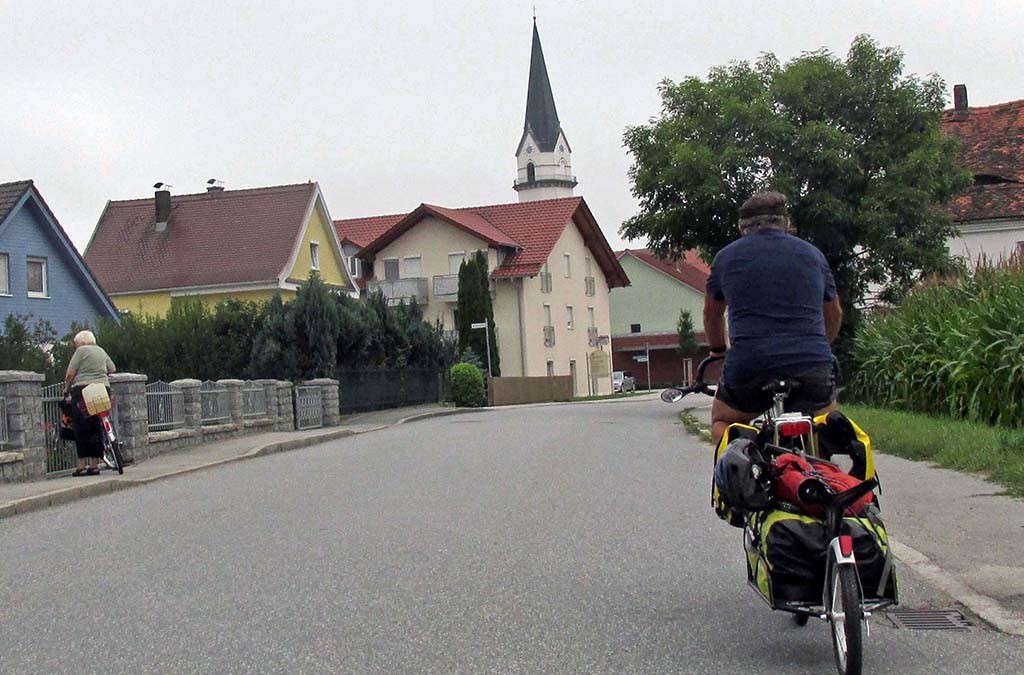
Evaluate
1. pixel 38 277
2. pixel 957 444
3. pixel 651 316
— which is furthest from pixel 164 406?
pixel 651 316

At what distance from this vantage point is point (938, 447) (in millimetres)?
13164

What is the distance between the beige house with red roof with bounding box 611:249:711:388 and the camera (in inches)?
3514

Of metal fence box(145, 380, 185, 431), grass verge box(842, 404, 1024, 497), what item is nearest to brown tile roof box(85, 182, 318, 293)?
metal fence box(145, 380, 185, 431)

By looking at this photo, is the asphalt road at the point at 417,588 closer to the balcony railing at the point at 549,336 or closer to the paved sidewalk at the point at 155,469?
the paved sidewalk at the point at 155,469

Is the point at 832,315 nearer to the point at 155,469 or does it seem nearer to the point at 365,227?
the point at 155,469

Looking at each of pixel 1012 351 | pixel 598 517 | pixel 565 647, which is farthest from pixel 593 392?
pixel 565 647

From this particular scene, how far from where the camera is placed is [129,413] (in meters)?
18.1

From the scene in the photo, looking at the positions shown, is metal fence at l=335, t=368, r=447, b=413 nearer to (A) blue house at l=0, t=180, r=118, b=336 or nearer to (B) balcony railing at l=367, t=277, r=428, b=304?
(A) blue house at l=0, t=180, r=118, b=336

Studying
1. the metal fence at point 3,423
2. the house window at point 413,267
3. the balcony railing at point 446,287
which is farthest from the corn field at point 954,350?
the house window at point 413,267

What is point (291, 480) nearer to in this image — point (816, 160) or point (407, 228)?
point (816, 160)

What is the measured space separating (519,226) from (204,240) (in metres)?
19.8

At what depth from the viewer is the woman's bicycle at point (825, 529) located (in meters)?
4.64

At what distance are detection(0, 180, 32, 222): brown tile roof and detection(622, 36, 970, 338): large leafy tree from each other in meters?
16.5

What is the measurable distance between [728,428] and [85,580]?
4.33 m
